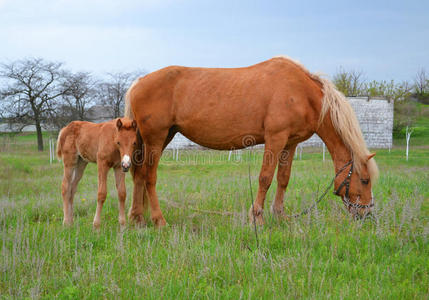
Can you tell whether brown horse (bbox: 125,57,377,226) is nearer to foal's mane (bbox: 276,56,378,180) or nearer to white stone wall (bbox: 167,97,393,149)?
foal's mane (bbox: 276,56,378,180)

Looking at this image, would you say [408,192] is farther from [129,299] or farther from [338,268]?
[129,299]

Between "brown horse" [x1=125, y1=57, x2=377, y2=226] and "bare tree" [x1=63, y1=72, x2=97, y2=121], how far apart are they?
24.8m

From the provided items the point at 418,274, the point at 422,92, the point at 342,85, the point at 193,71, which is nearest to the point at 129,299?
the point at 418,274

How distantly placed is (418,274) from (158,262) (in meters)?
2.63

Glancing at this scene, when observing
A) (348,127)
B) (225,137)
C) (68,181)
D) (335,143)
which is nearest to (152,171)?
(225,137)

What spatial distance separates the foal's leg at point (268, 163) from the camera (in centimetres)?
478

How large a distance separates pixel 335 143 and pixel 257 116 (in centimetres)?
138

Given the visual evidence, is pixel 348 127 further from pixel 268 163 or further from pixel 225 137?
pixel 225 137

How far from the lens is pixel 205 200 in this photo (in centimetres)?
667

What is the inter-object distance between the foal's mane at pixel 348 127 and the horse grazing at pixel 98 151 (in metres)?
3.03

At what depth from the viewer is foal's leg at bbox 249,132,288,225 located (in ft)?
15.7

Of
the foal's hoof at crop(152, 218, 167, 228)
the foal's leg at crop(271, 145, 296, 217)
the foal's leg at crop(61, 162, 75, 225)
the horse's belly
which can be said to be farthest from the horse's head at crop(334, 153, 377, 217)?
the foal's leg at crop(61, 162, 75, 225)

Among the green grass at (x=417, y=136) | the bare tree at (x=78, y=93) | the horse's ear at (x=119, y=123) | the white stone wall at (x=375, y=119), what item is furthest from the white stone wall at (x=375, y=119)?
the horse's ear at (x=119, y=123)

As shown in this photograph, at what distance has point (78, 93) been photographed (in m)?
28.9
